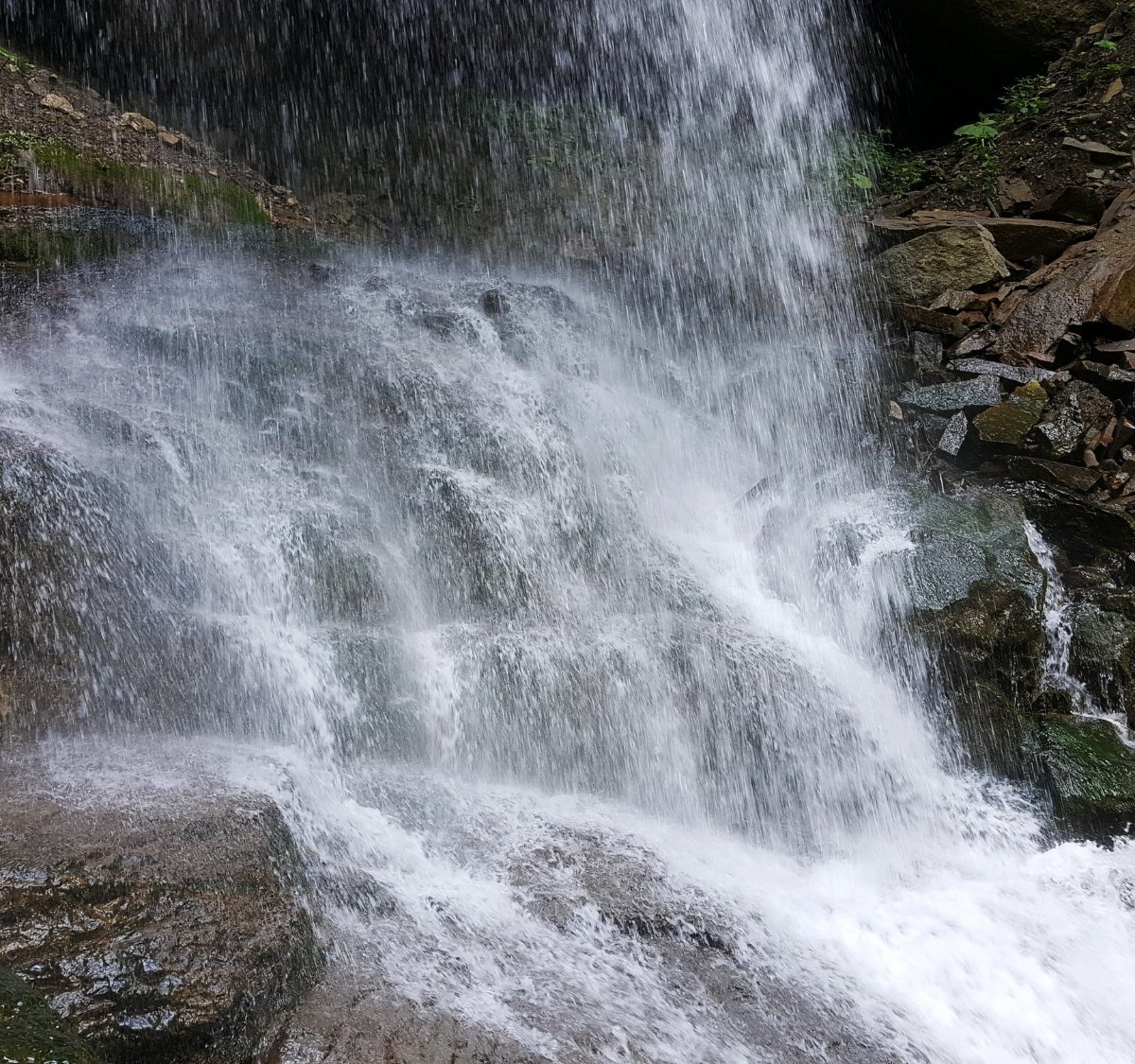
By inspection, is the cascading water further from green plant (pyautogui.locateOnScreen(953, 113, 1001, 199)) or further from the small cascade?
green plant (pyautogui.locateOnScreen(953, 113, 1001, 199))

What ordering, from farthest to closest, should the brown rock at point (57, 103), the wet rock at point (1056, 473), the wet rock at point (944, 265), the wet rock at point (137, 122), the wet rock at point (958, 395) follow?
the wet rock at point (137, 122), the brown rock at point (57, 103), the wet rock at point (944, 265), the wet rock at point (958, 395), the wet rock at point (1056, 473)

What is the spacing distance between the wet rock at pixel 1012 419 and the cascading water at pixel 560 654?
830mm

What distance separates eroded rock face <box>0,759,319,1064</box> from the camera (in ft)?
8.84

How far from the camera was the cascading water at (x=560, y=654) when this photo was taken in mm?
3648

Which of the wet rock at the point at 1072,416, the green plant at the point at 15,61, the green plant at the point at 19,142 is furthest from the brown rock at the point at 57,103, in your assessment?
the wet rock at the point at 1072,416

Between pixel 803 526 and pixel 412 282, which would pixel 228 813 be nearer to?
pixel 803 526

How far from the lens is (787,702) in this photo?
17.4 feet

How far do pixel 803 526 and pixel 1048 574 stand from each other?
168 cm

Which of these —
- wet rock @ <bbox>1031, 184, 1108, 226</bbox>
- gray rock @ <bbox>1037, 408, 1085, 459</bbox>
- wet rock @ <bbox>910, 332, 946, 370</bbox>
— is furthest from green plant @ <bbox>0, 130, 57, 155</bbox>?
wet rock @ <bbox>1031, 184, 1108, 226</bbox>

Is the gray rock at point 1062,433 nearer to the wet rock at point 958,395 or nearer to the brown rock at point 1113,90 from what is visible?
the wet rock at point 958,395

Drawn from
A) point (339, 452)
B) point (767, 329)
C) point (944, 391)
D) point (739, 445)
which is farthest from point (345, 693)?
point (767, 329)

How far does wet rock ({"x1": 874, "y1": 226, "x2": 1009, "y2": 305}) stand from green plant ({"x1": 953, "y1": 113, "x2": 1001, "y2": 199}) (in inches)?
63.6

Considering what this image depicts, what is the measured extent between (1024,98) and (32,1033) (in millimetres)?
12279

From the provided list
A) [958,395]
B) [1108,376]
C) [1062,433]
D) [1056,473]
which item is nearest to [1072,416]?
[1062,433]
